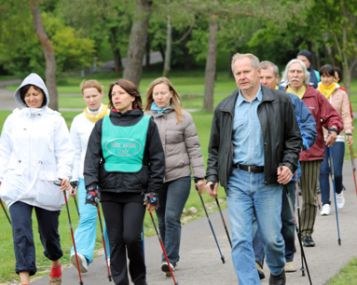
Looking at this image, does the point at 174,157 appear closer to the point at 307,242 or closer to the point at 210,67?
the point at 307,242

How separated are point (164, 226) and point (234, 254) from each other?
2249 mm

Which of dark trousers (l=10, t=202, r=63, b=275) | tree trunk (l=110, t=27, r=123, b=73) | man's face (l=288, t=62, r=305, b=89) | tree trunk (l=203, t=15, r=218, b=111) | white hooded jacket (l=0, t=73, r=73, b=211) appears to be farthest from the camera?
tree trunk (l=110, t=27, r=123, b=73)

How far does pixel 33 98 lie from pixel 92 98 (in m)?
1.24

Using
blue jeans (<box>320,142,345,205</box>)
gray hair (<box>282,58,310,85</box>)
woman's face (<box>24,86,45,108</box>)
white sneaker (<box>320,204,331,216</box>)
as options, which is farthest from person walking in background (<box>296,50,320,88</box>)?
woman's face (<box>24,86,45,108</box>)

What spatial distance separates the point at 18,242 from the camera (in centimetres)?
827

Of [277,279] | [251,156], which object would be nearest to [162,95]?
[251,156]

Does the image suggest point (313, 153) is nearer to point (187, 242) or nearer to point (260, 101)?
point (187, 242)

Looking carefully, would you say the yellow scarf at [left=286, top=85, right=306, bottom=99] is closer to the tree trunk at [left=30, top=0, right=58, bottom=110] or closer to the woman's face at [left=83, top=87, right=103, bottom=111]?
the woman's face at [left=83, top=87, right=103, bottom=111]

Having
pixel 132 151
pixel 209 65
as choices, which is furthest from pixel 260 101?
pixel 209 65

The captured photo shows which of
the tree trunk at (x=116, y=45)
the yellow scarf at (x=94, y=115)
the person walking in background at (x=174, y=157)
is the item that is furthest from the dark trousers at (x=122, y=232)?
the tree trunk at (x=116, y=45)

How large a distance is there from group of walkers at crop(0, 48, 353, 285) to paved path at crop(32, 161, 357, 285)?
0.21 meters

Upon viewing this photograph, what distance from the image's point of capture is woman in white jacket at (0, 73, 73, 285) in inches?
328

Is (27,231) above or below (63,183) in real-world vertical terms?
below

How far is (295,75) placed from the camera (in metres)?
9.91
